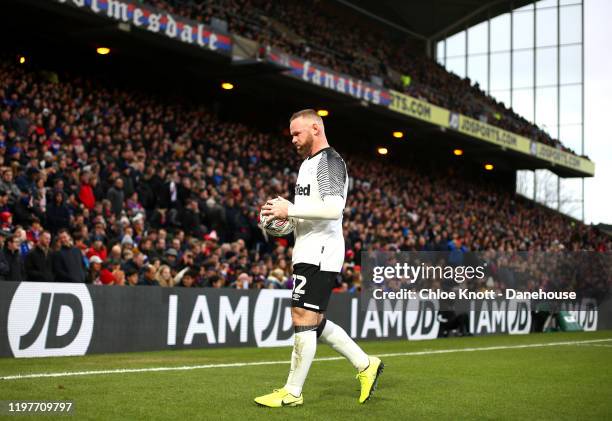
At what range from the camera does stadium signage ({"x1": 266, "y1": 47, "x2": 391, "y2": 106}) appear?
2620cm

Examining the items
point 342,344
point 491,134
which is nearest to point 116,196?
point 342,344

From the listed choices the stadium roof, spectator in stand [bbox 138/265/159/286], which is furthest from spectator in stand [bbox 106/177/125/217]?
the stadium roof

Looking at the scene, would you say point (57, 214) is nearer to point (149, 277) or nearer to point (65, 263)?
point (149, 277)

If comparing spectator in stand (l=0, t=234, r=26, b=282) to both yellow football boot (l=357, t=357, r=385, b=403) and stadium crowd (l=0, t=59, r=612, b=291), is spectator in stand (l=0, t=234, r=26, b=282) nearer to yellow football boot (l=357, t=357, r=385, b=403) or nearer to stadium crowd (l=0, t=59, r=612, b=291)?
stadium crowd (l=0, t=59, r=612, b=291)

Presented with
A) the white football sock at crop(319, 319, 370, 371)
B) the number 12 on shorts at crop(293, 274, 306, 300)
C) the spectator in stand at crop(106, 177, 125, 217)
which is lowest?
the white football sock at crop(319, 319, 370, 371)

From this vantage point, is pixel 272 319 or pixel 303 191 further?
pixel 272 319

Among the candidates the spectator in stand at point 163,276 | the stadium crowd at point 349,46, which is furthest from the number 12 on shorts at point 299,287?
the stadium crowd at point 349,46

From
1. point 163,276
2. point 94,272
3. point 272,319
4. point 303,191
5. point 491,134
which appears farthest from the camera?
point 491,134

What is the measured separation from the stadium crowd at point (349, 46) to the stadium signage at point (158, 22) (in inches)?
28.9

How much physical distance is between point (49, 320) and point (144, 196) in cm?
717

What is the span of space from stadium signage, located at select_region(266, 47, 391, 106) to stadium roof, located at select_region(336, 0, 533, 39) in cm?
1646

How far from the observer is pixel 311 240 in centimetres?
706

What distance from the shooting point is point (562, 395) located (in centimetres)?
843

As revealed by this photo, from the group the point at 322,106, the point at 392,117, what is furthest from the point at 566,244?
the point at 322,106
